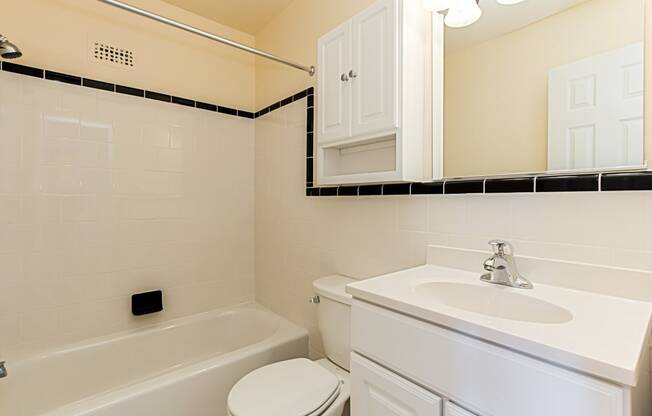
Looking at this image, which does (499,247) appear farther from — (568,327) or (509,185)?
(568,327)

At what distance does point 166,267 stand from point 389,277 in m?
1.52

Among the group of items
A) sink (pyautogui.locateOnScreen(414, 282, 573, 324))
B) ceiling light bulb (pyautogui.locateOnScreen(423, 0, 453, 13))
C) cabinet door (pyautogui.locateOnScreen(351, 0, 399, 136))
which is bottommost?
sink (pyautogui.locateOnScreen(414, 282, 573, 324))

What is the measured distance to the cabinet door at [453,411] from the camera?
2.29ft

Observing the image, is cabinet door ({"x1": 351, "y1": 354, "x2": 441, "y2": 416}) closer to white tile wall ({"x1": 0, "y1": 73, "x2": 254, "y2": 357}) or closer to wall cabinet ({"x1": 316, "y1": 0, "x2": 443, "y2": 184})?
wall cabinet ({"x1": 316, "y1": 0, "x2": 443, "y2": 184})

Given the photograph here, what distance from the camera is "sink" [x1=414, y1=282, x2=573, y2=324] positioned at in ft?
2.82

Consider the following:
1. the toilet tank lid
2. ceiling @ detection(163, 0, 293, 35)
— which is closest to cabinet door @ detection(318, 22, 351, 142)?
the toilet tank lid

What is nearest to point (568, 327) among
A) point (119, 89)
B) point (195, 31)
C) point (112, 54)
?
point (195, 31)

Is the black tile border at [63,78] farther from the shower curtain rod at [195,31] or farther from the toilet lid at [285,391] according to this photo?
the toilet lid at [285,391]

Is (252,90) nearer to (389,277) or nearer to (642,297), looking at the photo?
(389,277)

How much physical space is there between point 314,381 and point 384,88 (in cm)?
117

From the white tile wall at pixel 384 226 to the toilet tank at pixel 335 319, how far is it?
211 millimetres

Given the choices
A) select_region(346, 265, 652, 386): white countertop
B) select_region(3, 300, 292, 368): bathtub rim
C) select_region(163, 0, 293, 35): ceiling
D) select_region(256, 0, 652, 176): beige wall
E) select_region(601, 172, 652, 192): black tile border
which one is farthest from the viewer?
select_region(163, 0, 293, 35): ceiling

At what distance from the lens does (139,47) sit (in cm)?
190

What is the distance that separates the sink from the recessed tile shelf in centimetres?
33
